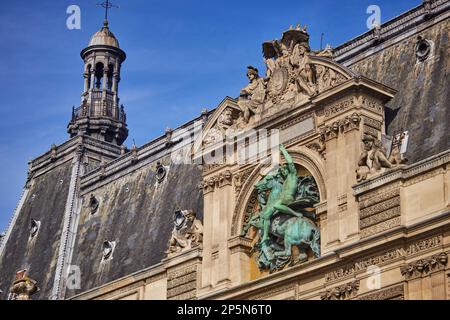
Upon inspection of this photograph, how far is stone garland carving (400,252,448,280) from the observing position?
192ft

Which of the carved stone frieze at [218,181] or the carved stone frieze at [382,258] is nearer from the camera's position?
the carved stone frieze at [382,258]

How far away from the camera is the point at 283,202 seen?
6581 cm

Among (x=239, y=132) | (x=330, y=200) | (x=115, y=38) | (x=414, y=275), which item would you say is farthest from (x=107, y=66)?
(x=414, y=275)

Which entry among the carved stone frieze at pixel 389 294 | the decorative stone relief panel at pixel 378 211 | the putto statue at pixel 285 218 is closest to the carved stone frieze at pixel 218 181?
the putto statue at pixel 285 218

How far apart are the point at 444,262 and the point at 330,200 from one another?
689 centimetres

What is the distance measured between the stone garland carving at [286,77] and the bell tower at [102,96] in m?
21.5

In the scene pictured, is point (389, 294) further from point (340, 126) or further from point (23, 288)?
point (23, 288)

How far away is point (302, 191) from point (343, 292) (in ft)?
18.2

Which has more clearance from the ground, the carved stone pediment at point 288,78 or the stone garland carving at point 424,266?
the carved stone pediment at point 288,78

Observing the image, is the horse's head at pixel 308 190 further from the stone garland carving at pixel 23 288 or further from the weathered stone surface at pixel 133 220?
the stone garland carving at pixel 23 288

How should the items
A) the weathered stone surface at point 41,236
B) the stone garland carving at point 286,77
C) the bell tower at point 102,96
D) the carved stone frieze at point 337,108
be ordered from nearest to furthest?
the carved stone frieze at point 337,108
the stone garland carving at point 286,77
the weathered stone surface at point 41,236
the bell tower at point 102,96

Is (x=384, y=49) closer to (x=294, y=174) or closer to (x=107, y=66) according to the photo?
(x=294, y=174)

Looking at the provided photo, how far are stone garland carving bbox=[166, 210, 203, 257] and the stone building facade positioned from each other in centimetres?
7

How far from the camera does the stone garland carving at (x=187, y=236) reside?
7081 centimetres
